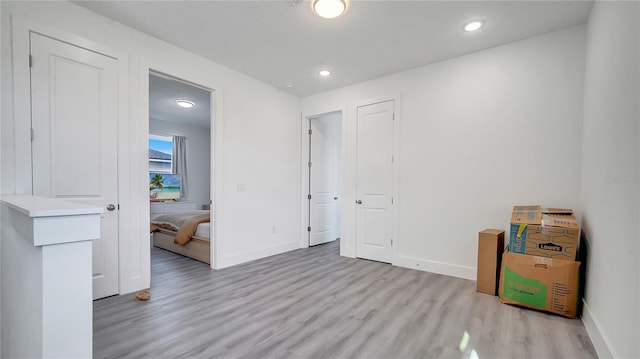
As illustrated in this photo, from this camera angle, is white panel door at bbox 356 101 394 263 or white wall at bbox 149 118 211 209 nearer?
white panel door at bbox 356 101 394 263

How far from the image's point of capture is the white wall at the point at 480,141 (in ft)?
9.07

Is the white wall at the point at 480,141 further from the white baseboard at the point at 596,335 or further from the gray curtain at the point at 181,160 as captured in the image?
the gray curtain at the point at 181,160

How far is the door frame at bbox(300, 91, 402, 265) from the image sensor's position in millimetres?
3824

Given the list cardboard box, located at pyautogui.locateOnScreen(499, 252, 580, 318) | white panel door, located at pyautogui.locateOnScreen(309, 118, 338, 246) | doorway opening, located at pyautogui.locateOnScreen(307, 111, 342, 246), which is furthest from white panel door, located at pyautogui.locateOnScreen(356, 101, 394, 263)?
cardboard box, located at pyautogui.locateOnScreen(499, 252, 580, 318)

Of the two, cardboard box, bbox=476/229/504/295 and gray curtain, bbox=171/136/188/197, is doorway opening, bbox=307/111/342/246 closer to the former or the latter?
cardboard box, bbox=476/229/504/295

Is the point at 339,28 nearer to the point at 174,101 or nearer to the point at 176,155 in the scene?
the point at 174,101

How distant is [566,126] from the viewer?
108 inches

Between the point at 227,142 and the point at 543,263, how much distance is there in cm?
368

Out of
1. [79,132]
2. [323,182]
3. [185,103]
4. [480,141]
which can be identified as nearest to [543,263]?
[480,141]

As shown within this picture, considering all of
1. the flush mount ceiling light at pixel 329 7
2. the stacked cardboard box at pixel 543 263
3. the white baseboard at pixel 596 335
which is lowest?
the white baseboard at pixel 596 335

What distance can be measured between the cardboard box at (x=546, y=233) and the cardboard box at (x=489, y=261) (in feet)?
0.65

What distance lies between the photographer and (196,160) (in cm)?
756

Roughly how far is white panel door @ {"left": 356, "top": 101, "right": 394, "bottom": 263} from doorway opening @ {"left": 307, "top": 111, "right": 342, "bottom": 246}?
0.93 metres

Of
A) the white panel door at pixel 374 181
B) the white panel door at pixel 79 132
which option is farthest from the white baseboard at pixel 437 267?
the white panel door at pixel 79 132
